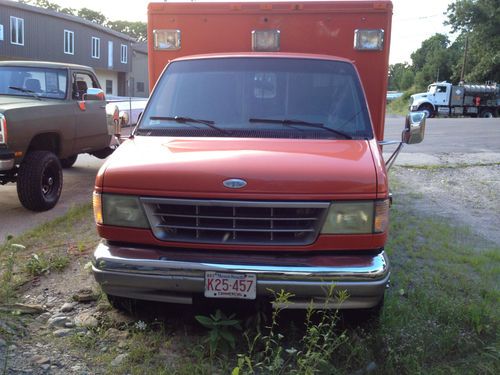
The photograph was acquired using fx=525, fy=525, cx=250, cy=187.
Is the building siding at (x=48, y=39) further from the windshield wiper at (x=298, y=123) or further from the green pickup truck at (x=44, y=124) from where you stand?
the windshield wiper at (x=298, y=123)

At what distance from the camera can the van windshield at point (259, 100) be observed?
3.97 meters

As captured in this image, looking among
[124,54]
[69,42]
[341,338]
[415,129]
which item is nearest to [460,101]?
[124,54]

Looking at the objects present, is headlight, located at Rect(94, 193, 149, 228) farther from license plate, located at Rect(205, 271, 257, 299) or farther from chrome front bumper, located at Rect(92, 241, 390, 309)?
license plate, located at Rect(205, 271, 257, 299)

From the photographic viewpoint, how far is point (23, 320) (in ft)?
12.1

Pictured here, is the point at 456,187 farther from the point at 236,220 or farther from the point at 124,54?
the point at 124,54

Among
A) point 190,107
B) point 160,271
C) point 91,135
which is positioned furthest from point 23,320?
point 91,135

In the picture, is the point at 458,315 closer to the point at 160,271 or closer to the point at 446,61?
the point at 160,271

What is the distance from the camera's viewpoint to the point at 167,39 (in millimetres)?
5875

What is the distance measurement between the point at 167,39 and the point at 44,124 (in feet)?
7.20

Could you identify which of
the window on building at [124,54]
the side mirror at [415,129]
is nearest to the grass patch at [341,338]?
the side mirror at [415,129]

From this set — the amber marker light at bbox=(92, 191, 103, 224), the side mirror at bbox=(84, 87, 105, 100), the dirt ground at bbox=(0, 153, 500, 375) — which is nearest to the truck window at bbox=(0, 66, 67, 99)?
the side mirror at bbox=(84, 87, 105, 100)

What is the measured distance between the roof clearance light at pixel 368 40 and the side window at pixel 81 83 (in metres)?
4.32

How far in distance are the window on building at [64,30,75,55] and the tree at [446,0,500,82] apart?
1243 inches

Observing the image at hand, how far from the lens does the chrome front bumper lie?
3.11 m
